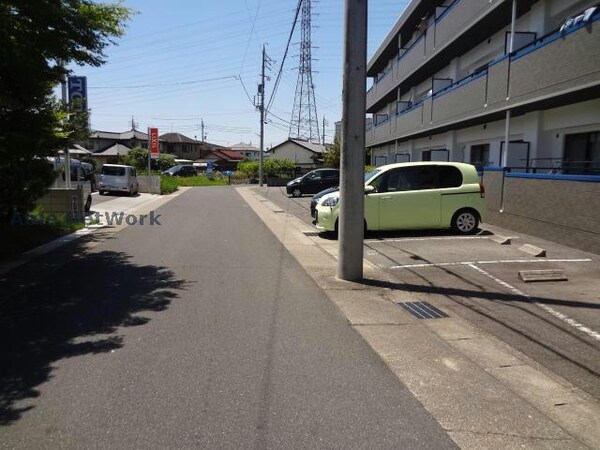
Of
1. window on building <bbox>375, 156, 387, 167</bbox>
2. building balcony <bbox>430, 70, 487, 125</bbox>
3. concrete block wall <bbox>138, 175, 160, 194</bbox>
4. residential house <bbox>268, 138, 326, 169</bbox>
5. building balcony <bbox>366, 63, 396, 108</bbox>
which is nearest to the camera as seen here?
building balcony <bbox>430, 70, 487, 125</bbox>

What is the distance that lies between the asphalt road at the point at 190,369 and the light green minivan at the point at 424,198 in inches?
178

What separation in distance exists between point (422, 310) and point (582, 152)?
28.5 feet

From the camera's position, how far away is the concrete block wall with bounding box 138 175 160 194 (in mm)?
33625

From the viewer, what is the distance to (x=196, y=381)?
418 cm

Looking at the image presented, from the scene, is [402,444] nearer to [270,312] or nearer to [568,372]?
[568,372]

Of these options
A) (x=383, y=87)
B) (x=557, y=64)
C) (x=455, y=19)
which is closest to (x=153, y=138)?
(x=383, y=87)

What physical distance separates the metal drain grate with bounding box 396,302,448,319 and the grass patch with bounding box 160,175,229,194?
2897 centimetres

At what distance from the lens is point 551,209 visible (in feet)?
36.7

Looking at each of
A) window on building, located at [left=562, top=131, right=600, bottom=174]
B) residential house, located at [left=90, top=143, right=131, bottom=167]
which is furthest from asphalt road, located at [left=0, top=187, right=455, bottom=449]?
residential house, located at [left=90, top=143, right=131, bottom=167]

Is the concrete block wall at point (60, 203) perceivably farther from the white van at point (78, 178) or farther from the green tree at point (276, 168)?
the green tree at point (276, 168)

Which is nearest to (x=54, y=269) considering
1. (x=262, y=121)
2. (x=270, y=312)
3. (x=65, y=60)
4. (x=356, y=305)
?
(x=65, y=60)

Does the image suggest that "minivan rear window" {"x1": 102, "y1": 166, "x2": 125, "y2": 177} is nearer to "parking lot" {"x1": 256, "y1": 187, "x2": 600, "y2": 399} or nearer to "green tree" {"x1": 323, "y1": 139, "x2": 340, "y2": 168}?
"parking lot" {"x1": 256, "y1": 187, "x2": 600, "y2": 399}

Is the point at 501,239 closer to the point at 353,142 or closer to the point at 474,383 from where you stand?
the point at 353,142

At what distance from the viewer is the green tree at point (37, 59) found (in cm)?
780
